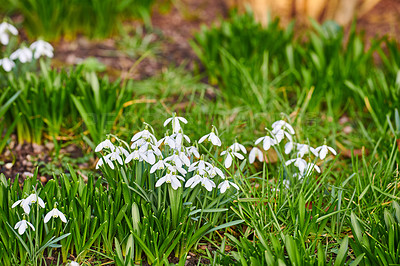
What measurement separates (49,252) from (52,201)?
249 mm

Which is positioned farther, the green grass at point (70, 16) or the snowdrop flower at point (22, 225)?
the green grass at point (70, 16)

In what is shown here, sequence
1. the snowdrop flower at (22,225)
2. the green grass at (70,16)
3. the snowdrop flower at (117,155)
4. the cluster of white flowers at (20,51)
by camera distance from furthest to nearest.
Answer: the green grass at (70,16)
the cluster of white flowers at (20,51)
the snowdrop flower at (117,155)
the snowdrop flower at (22,225)

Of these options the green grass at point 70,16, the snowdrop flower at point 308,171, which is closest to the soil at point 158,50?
the green grass at point 70,16

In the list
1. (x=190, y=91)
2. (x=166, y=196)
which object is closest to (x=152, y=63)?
(x=190, y=91)

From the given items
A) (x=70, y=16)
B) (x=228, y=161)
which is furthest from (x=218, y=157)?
(x=70, y=16)

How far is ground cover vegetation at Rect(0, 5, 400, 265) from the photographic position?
1.91 m

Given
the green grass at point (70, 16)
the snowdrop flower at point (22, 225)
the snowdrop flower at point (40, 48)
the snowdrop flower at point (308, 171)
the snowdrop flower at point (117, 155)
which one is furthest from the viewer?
the green grass at point (70, 16)

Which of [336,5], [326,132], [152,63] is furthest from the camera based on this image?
[336,5]

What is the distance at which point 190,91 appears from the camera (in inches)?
141

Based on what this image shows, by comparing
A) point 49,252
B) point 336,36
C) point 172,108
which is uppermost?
point 336,36

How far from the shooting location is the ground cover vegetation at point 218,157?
1.91 metres

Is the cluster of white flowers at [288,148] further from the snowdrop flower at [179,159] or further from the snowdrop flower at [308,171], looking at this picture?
the snowdrop flower at [179,159]

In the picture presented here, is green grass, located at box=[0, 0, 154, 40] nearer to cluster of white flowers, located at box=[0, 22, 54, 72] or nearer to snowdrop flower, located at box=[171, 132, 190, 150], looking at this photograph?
cluster of white flowers, located at box=[0, 22, 54, 72]

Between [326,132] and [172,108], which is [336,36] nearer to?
[326,132]
